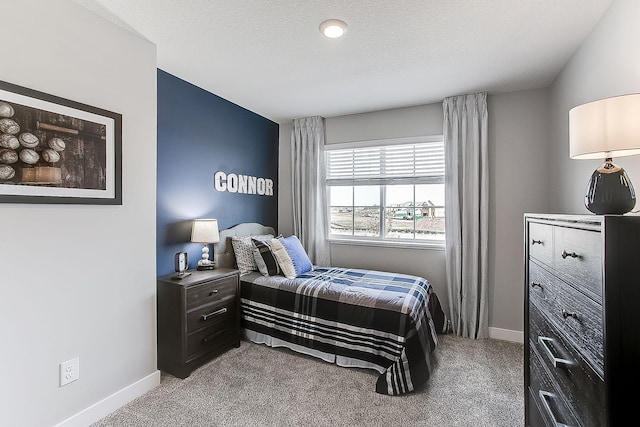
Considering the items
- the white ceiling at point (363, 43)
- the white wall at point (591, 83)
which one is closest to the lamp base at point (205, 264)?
the white ceiling at point (363, 43)

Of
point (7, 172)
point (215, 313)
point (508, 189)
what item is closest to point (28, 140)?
point (7, 172)

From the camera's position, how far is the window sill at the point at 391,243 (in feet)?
11.1

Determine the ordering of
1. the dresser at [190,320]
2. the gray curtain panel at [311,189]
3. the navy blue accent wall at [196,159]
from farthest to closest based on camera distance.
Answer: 1. the gray curtain panel at [311,189]
2. the navy blue accent wall at [196,159]
3. the dresser at [190,320]

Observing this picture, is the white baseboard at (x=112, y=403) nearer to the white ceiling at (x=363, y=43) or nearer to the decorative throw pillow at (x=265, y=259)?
the decorative throw pillow at (x=265, y=259)

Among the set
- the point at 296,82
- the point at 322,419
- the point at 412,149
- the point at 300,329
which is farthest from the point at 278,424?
the point at 412,149

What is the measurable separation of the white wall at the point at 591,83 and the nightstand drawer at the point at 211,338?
296 centimetres

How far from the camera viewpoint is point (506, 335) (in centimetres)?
306

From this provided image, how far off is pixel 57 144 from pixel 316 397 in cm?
225

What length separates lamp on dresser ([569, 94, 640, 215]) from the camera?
1079 mm

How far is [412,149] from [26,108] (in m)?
3.32

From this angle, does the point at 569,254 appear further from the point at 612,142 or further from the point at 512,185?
the point at 512,185

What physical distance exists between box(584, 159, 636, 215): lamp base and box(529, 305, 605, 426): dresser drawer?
0.53m

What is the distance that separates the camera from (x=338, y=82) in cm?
286

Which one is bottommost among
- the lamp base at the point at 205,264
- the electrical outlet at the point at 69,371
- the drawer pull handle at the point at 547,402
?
the electrical outlet at the point at 69,371
